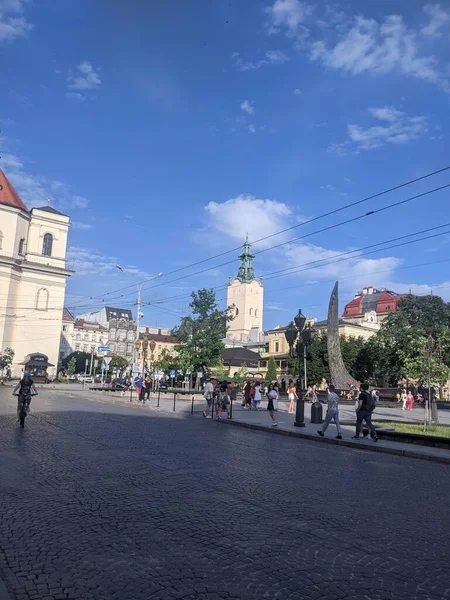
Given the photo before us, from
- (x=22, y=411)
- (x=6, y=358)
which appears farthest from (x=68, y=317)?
(x=22, y=411)

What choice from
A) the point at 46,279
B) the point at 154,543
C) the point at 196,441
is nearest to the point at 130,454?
the point at 196,441

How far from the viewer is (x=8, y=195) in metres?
67.2

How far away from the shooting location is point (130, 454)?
34.4 feet

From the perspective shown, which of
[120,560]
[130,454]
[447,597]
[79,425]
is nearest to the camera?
[447,597]

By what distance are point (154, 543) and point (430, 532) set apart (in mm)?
3184

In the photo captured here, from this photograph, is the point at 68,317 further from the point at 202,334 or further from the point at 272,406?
the point at 272,406

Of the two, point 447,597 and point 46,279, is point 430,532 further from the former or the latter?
point 46,279

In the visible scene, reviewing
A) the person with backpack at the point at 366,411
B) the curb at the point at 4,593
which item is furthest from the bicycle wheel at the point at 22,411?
the curb at the point at 4,593

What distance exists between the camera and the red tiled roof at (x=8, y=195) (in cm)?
6562

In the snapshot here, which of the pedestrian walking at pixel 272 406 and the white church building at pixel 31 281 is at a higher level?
the white church building at pixel 31 281

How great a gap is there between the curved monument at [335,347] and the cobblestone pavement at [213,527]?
32874mm

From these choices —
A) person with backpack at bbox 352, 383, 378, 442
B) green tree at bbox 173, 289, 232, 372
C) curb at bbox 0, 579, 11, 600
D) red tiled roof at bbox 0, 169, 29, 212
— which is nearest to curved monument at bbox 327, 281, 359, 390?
green tree at bbox 173, 289, 232, 372

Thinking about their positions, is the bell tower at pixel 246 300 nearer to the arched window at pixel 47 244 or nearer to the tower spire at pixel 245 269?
the tower spire at pixel 245 269

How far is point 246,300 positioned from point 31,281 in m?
63.0
